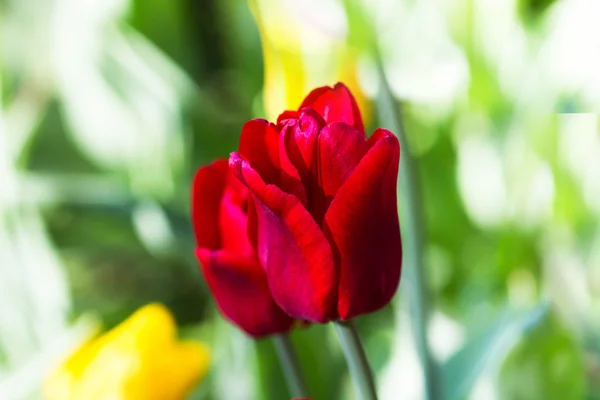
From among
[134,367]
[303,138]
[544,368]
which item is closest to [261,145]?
[303,138]

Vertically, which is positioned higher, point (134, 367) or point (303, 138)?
point (303, 138)

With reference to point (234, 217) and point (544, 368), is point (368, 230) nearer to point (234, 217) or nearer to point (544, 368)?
point (234, 217)

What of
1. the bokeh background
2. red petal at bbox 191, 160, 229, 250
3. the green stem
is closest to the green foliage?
the bokeh background

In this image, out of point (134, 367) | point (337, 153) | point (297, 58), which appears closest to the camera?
point (337, 153)

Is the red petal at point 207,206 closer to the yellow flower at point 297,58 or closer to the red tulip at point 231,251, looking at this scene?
the red tulip at point 231,251

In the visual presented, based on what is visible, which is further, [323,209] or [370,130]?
[370,130]

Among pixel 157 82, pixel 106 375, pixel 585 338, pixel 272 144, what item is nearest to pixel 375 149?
pixel 272 144

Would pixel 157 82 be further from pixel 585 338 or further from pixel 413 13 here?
pixel 585 338

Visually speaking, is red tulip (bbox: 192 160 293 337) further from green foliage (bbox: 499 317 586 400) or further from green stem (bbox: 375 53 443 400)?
green foliage (bbox: 499 317 586 400)
